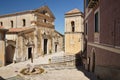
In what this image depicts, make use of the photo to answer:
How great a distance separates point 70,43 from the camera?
25.3 m

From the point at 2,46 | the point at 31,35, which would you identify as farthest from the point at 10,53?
the point at 31,35

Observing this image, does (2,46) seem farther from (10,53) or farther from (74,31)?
(74,31)

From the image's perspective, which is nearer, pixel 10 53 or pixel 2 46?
pixel 2 46

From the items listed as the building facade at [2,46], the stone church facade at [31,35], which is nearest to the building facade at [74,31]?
the stone church facade at [31,35]

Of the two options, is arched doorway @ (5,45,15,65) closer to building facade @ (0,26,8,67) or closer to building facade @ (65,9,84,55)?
building facade @ (0,26,8,67)

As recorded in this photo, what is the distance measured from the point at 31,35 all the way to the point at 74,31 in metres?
7.51

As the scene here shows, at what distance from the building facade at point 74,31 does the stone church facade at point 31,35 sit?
4.80 metres

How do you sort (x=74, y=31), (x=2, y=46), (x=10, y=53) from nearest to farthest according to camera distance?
(x=2, y=46)
(x=10, y=53)
(x=74, y=31)

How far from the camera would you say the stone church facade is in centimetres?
2144

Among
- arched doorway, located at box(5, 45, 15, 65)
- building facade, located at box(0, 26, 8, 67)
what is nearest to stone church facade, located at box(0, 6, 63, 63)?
arched doorway, located at box(5, 45, 15, 65)

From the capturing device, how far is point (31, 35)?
23844 mm

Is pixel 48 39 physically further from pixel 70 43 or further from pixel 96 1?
pixel 96 1

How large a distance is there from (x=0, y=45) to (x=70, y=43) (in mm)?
12104

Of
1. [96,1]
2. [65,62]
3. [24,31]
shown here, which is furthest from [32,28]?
[96,1]
